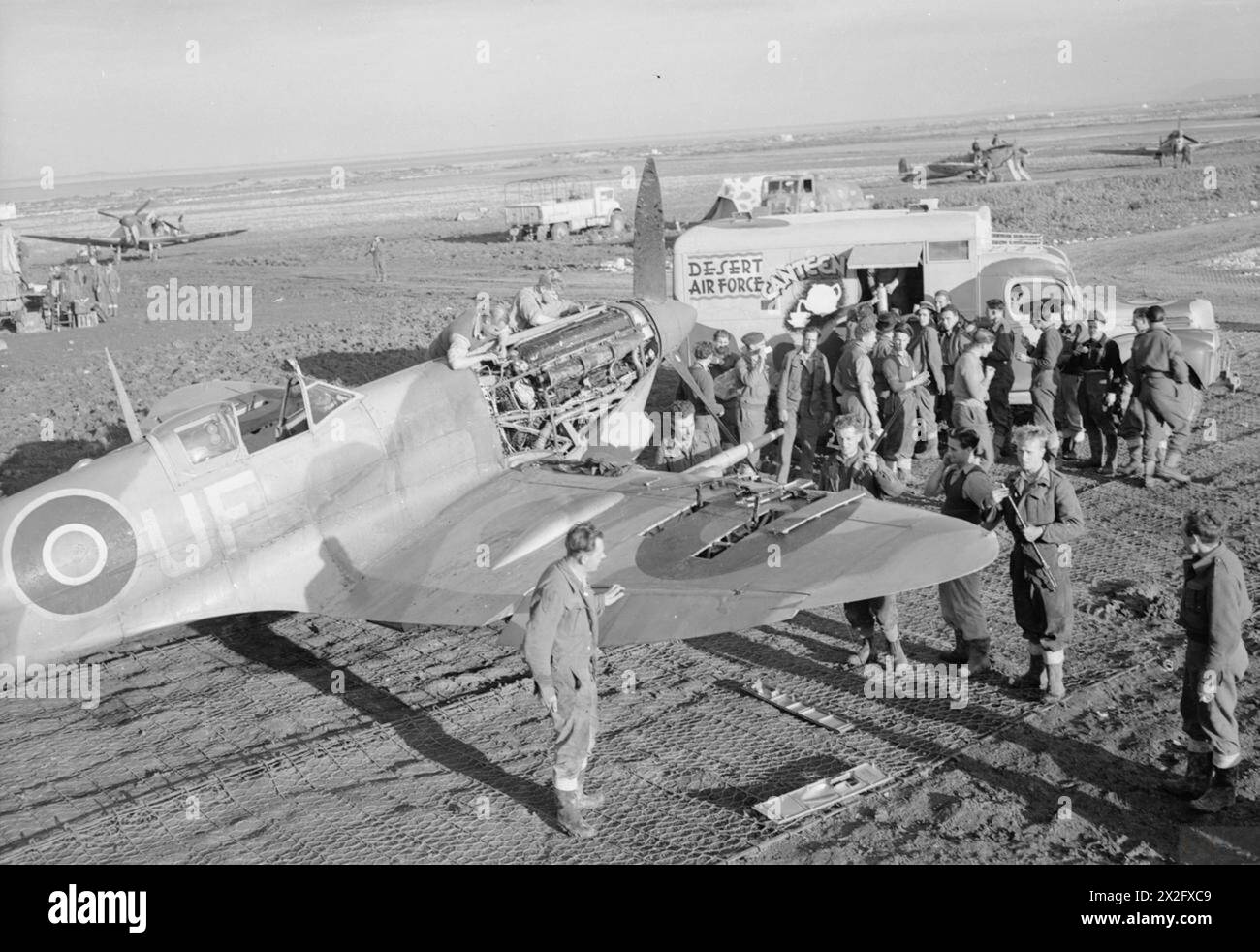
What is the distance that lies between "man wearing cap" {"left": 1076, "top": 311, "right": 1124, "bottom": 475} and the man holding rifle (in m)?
5.33

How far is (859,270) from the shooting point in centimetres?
1603

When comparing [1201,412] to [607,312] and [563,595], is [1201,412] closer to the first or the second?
[607,312]

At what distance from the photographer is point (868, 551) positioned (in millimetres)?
7168

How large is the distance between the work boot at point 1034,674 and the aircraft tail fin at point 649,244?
272 inches

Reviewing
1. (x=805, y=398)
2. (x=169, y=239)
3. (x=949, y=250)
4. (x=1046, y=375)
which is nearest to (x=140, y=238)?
(x=169, y=239)

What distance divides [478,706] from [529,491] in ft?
6.89

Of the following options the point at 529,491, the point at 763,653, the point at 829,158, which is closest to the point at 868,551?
the point at 763,653

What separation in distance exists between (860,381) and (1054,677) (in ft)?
16.0

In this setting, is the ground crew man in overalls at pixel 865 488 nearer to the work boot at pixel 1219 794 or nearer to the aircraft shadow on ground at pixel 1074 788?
the aircraft shadow on ground at pixel 1074 788

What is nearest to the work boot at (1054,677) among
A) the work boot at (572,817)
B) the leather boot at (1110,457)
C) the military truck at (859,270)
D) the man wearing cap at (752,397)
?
the work boot at (572,817)

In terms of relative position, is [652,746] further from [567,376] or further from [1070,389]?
[1070,389]

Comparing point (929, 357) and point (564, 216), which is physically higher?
point (564, 216)

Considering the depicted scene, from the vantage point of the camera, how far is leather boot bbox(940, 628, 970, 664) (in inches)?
299

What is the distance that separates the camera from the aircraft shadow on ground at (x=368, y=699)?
6535 mm
